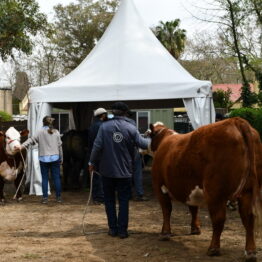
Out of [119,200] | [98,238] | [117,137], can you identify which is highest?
[117,137]

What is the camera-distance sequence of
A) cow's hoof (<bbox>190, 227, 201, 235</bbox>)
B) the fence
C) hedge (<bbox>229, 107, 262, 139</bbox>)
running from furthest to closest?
the fence, hedge (<bbox>229, 107, 262, 139</bbox>), cow's hoof (<bbox>190, 227, 201, 235</bbox>)

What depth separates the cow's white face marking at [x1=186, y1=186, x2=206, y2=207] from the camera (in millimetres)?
5738

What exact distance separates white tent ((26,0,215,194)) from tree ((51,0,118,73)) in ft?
84.9

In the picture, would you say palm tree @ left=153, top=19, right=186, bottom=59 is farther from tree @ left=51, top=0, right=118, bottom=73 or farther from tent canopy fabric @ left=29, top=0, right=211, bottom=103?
tent canopy fabric @ left=29, top=0, right=211, bottom=103

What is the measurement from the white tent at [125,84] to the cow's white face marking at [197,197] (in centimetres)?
490

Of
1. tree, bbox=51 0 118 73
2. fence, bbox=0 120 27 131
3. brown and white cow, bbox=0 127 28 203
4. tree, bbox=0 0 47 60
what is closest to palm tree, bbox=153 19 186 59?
tree, bbox=51 0 118 73

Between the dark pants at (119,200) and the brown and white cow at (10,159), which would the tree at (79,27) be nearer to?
the brown and white cow at (10,159)

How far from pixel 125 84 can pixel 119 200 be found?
15.2 feet

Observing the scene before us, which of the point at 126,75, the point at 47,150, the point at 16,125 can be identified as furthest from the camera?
the point at 16,125

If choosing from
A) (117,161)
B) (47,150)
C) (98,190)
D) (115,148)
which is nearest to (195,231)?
(117,161)

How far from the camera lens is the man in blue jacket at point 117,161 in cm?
673

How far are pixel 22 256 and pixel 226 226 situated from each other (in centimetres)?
314

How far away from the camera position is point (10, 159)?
10.5 metres

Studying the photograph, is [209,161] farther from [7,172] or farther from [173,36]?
[173,36]
